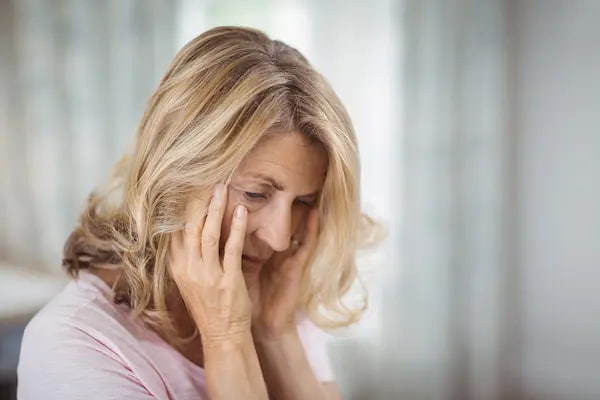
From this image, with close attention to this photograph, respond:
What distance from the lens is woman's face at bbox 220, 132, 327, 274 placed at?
83 cm

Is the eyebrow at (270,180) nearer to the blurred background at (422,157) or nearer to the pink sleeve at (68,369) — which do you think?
the pink sleeve at (68,369)

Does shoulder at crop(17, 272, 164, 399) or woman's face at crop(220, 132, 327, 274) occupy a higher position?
woman's face at crop(220, 132, 327, 274)

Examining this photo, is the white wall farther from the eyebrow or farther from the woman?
the eyebrow

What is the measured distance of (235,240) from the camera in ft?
2.70

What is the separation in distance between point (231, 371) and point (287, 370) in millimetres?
162

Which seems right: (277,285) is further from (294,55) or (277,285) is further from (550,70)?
(550,70)

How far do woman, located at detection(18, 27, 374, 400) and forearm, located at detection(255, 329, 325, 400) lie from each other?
0.36 ft

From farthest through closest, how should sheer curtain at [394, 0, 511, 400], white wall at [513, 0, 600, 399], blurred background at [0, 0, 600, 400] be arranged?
sheer curtain at [394, 0, 511, 400]
white wall at [513, 0, 600, 399]
blurred background at [0, 0, 600, 400]

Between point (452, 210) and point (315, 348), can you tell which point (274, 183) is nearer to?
point (315, 348)

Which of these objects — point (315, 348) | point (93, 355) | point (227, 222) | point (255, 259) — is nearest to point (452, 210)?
point (315, 348)

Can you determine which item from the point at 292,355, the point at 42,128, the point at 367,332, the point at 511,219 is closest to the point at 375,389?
the point at 367,332

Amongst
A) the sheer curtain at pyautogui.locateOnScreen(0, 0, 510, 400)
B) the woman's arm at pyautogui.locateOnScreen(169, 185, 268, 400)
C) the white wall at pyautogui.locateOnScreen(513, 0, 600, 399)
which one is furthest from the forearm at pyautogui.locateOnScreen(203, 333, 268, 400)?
the white wall at pyautogui.locateOnScreen(513, 0, 600, 399)

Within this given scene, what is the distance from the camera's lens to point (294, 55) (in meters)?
0.88

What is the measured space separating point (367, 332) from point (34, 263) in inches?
34.4
